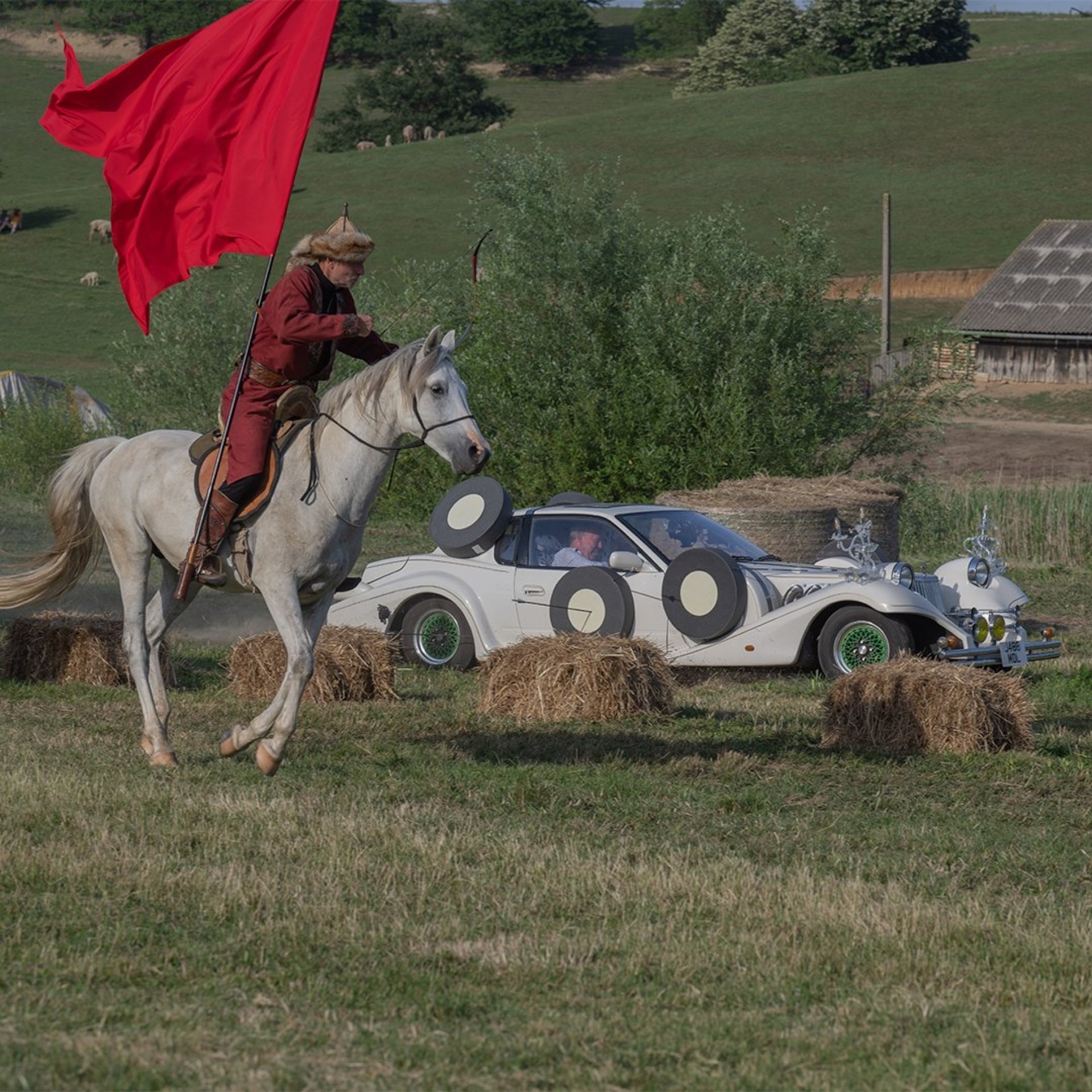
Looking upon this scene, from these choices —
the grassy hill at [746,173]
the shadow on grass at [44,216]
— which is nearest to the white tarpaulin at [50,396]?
the grassy hill at [746,173]

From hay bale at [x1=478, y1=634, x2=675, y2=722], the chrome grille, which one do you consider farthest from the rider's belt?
the chrome grille

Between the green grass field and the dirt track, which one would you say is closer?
the green grass field

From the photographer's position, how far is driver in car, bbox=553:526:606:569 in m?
15.1

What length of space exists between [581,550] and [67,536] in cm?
548

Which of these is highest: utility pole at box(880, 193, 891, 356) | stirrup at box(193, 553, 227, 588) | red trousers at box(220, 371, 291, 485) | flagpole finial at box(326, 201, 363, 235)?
utility pole at box(880, 193, 891, 356)

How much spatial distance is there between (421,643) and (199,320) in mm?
20032

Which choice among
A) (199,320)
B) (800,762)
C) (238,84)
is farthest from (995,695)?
(199,320)

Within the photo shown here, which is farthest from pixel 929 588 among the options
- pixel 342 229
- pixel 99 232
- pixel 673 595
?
pixel 99 232

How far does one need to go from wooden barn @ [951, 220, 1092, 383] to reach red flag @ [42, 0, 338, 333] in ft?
166

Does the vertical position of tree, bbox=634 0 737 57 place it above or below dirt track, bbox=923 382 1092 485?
above

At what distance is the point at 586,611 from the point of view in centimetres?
1442

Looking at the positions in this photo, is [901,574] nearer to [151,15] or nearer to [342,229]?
[342,229]

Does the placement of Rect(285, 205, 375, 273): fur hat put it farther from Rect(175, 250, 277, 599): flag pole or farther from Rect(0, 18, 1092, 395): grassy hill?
Rect(0, 18, 1092, 395): grassy hill

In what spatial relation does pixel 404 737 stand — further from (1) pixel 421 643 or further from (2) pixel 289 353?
(1) pixel 421 643
